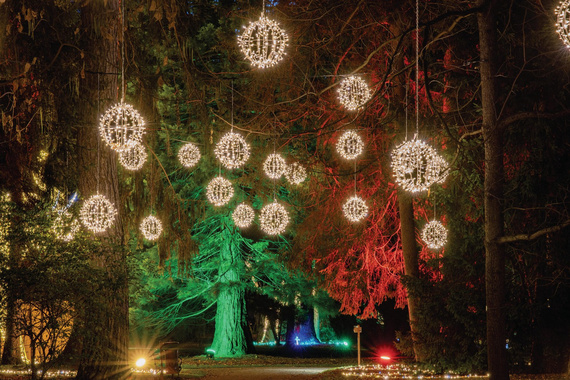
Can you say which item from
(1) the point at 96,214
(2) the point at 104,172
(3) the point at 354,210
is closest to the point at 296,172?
(3) the point at 354,210

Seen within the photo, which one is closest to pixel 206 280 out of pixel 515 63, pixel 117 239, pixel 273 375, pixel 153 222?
pixel 273 375

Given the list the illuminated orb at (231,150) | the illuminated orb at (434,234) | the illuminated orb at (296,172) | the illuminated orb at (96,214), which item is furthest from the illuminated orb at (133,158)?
the illuminated orb at (434,234)

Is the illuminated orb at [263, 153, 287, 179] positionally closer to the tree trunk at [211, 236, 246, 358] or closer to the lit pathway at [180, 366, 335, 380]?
the lit pathway at [180, 366, 335, 380]

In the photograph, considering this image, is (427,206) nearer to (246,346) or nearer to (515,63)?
(515,63)

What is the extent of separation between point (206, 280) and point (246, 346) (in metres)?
3.16

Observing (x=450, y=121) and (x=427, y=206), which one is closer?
(x=450, y=121)

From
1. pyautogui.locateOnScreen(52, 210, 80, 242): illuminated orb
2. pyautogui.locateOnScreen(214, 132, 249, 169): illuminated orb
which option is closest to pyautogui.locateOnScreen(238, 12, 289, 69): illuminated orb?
pyautogui.locateOnScreen(214, 132, 249, 169): illuminated orb

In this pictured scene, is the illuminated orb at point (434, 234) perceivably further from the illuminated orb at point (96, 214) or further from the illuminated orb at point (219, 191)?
the illuminated orb at point (96, 214)

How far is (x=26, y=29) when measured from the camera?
38.6 ft

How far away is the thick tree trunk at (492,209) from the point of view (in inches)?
357

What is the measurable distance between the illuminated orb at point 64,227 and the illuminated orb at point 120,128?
6.32 feet

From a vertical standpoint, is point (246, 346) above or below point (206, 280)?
below

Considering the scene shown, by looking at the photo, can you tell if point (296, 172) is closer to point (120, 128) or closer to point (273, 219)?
point (273, 219)

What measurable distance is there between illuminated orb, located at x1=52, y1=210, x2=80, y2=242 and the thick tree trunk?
256 inches
